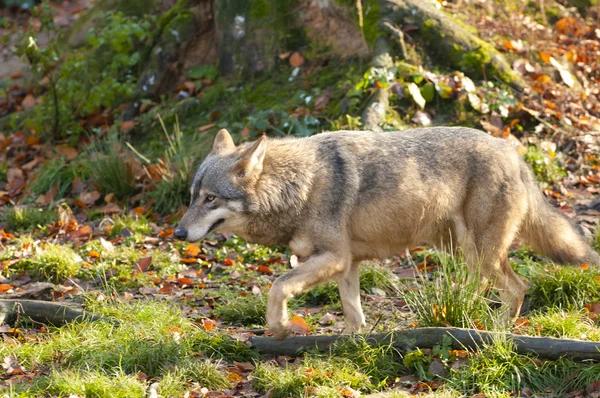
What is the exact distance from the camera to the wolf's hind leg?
727cm

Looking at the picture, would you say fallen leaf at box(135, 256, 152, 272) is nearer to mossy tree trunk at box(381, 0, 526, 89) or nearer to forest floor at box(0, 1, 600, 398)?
forest floor at box(0, 1, 600, 398)

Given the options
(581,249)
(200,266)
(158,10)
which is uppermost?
(158,10)

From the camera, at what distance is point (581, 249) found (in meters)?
7.57

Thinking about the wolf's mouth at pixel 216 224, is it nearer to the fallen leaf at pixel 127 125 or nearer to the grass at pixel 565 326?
the grass at pixel 565 326

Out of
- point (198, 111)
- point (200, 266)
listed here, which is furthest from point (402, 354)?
point (198, 111)

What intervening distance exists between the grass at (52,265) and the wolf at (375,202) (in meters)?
2.18

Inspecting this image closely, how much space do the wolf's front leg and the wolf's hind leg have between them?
42 cm

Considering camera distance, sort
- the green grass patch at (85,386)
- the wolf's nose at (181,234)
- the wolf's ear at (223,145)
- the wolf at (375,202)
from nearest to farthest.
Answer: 1. the green grass patch at (85,386)
2. the wolf's nose at (181,234)
3. the wolf at (375,202)
4. the wolf's ear at (223,145)

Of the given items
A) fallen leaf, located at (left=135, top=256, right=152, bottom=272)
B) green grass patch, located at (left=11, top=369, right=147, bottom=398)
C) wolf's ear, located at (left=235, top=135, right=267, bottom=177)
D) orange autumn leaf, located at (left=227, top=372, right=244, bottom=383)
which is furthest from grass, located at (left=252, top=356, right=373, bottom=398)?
fallen leaf, located at (left=135, top=256, right=152, bottom=272)

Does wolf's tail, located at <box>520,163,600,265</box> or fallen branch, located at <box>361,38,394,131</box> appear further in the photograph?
fallen branch, located at <box>361,38,394,131</box>

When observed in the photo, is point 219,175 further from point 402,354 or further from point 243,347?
point 402,354

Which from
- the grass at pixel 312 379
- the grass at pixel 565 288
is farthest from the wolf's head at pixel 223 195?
the grass at pixel 565 288

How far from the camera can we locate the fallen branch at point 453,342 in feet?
18.7

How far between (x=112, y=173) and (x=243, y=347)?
516cm
